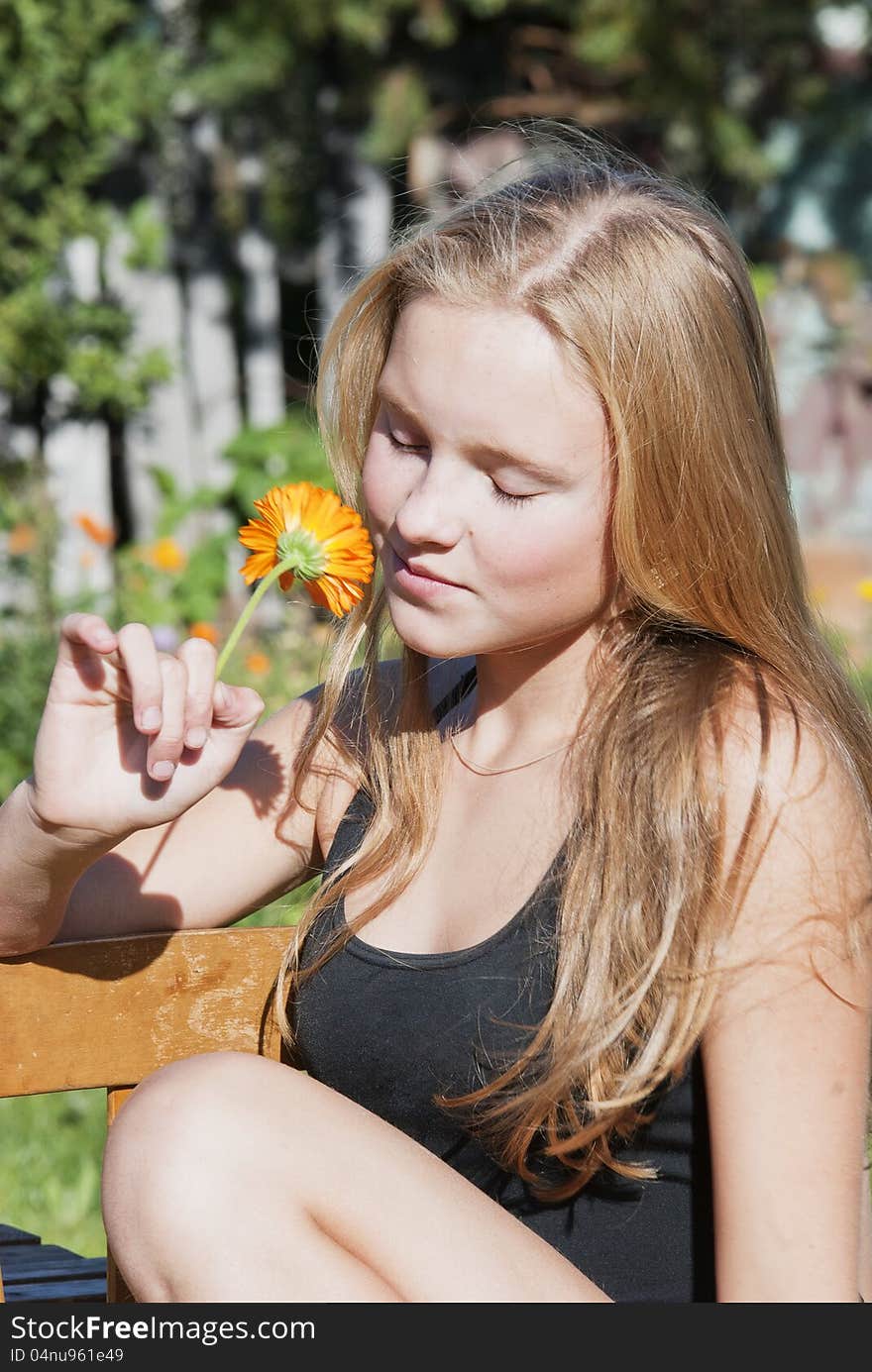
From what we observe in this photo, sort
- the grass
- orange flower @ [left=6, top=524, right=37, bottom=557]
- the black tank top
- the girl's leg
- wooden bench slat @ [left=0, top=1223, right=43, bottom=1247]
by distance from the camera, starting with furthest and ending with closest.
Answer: orange flower @ [left=6, top=524, right=37, bottom=557] → the grass → wooden bench slat @ [left=0, top=1223, right=43, bottom=1247] → the black tank top → the girl's leg

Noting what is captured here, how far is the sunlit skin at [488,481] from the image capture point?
1.41 meters

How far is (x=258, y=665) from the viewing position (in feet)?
13.4

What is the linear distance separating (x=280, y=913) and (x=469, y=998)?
71.3 inches

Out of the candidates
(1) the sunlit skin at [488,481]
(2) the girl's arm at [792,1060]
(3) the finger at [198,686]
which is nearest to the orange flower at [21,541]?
(1) the sunlit skin at [488,481]

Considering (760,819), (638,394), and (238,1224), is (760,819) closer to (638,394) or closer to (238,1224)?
(638,394)

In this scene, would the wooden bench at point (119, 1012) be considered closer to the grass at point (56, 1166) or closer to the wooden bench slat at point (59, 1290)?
the wooden bench slat at point (59, 1290)

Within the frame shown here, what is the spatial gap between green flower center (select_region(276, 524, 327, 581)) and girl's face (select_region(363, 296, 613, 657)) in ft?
0.26

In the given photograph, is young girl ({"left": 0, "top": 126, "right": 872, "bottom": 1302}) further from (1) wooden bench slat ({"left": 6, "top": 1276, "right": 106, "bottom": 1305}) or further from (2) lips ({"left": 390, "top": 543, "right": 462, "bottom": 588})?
(1) wooden bench slat ({"left": 6, "top": 1276, "right": 106, "bottom": 1305})

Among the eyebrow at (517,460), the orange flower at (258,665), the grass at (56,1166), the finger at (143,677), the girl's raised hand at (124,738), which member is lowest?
the grass at (56,1166)

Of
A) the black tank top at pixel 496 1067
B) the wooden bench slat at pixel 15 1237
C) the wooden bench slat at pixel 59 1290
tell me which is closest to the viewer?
the black tank top at pixel 496 1067

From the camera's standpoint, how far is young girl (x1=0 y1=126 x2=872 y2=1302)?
4.32ft

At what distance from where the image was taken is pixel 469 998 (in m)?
1.48

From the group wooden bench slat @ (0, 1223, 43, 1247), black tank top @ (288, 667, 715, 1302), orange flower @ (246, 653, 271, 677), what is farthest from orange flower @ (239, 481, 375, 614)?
orange flower @ (246, 653, 271, 677)

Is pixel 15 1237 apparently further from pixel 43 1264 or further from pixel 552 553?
pixel 552 553
